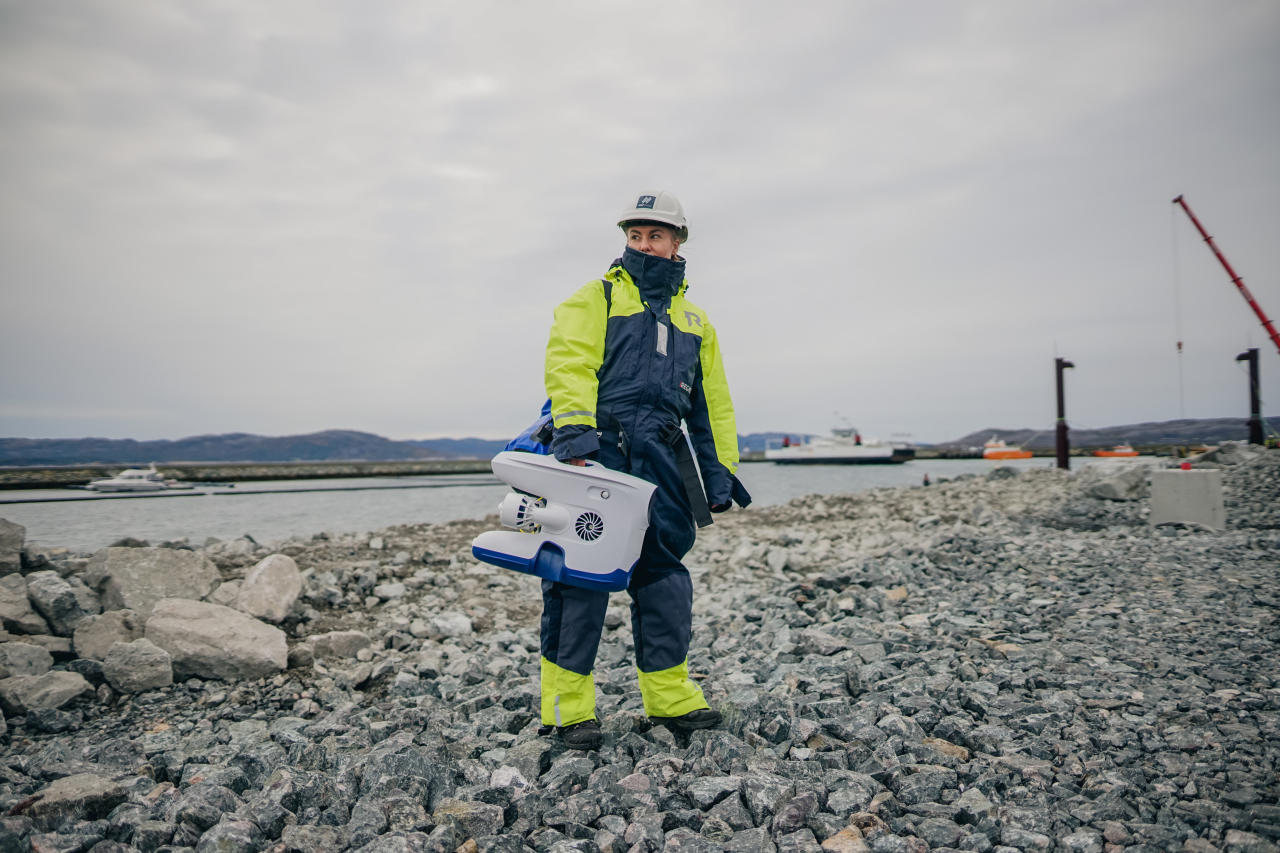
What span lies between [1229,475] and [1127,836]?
597 inches

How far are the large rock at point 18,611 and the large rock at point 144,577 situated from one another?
0.43 meters

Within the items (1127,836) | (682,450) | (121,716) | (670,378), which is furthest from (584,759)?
(121,716)

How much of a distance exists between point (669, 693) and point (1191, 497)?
9.09 meters

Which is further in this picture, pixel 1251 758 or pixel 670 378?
pixel 670 378

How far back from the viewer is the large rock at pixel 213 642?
13.6 ft

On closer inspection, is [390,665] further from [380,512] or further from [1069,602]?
[380,512]

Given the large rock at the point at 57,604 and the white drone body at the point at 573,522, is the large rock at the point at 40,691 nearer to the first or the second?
the large rock at the point at 57,604

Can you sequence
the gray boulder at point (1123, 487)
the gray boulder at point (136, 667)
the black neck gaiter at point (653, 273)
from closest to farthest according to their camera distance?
the black neck gaiter at point (653, 273) → the gray boulder at point (136, 667) → the gray boulder at point (1123, 487)

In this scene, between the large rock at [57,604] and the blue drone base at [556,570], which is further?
the large rock at [57,604]

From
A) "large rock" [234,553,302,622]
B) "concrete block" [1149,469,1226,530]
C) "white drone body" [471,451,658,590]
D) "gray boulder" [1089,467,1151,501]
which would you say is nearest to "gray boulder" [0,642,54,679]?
"large rock" [234,553,302,622]

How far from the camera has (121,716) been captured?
3.70 meters

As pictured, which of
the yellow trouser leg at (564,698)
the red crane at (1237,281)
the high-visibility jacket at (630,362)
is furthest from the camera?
the red crane at (1237,281)

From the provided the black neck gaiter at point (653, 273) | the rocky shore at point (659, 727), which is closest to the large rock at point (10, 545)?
the rocky shore at point (659, 727)

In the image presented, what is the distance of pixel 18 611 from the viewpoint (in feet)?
14.1
